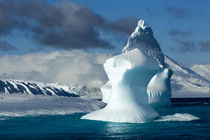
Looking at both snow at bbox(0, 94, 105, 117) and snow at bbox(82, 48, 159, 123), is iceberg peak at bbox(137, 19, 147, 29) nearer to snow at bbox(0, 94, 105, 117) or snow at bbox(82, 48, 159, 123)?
snow at bbox(0, 94, 105, 117)

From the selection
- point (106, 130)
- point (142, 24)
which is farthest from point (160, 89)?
point (106, 130)

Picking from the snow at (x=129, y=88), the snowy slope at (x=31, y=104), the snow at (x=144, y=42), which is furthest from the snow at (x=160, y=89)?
the snow at (x=129, y=88)

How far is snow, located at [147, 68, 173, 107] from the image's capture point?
4628cm

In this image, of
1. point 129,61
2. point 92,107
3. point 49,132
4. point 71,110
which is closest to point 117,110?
point 129,61

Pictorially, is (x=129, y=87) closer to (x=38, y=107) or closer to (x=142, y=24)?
(x=38, y=107)

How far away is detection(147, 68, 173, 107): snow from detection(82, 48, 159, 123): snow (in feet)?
67.6

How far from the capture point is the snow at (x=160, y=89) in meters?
46.3

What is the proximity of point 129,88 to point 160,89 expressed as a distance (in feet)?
74.8

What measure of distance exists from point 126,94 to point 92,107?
15.2 metres

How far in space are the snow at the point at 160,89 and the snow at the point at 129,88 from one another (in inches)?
811

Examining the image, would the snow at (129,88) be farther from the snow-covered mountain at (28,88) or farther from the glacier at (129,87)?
the snow-covered mountain at (28,88)

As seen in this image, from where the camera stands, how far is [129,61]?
2436cm

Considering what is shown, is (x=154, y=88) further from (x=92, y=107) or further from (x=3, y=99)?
(x=3, y=99)

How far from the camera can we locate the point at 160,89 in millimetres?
47094
